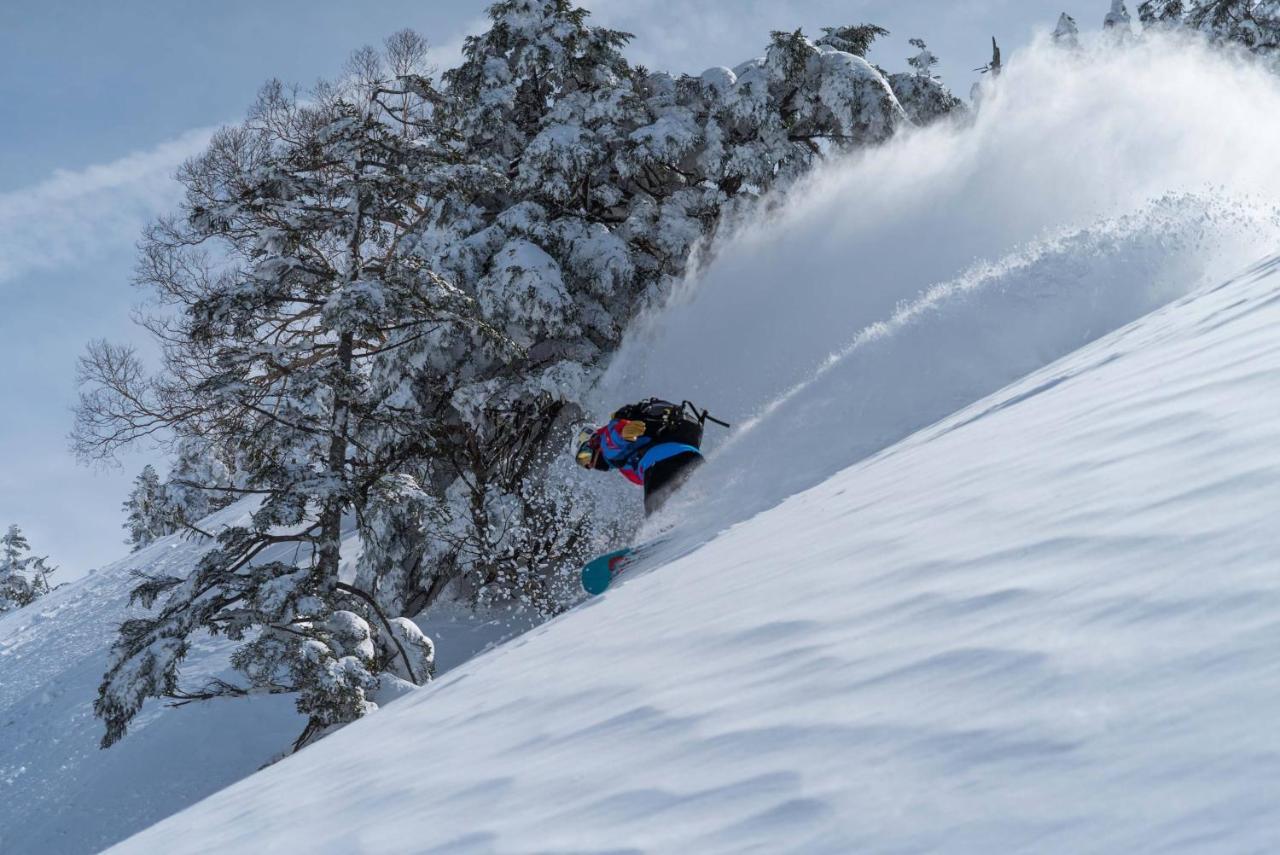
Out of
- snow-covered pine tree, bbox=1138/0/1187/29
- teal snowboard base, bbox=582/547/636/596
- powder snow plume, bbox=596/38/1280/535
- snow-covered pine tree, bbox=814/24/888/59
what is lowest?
teal snowboard base, bbox=582/547/636/596

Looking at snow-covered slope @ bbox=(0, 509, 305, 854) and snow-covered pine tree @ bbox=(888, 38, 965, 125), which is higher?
snow-covered pine tree @ bbox=(888, 38, 965, 125)

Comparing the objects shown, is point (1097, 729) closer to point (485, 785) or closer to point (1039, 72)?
point (485, 785)

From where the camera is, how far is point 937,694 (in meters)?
1.90

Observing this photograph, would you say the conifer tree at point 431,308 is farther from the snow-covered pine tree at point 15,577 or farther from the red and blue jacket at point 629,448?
the snow-covered pine tree at point 15,577

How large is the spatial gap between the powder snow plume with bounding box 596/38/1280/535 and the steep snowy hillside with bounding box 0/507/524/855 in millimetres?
5715

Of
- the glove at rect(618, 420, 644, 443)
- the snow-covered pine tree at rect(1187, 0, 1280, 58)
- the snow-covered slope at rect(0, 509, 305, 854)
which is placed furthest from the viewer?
the snow-covered pine tree at rect(1187, 0, 1280, 58)

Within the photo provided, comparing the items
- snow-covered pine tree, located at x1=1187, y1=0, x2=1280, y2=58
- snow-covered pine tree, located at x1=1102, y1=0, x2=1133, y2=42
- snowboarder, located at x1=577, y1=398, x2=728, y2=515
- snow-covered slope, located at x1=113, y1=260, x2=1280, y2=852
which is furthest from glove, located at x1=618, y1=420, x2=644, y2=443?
snow-covered pine tree, located at x1=1102, y1=0, x2=1133, y2=42

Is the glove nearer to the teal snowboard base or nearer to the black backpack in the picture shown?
the black backpack

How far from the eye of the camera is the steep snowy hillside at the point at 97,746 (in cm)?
1054

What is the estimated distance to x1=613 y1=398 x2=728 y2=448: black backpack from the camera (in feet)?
31.9

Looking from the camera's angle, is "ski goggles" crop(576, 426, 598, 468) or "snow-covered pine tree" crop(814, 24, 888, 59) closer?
"ski goggles" crop(576, 426, 598, 468)

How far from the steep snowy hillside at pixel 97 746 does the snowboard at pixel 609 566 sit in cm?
498

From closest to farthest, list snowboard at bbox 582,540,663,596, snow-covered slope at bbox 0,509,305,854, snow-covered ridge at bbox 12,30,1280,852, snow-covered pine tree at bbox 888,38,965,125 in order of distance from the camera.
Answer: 1. snow-covered ridge at bbox 12,30,1280,852
2. snowboard at bbox 582,540,663,596
3. snow-covered slope at bbox 0,509,305,854
4. snow-covered pine tree at bbox 888,38,965,125

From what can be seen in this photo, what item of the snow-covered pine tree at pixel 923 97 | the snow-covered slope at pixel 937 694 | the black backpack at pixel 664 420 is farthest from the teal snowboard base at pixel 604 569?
the snow-covered pine tree at pixel 923 97
